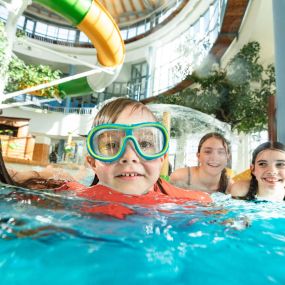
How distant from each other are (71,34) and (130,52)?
544cm

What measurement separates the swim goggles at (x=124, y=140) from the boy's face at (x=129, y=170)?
0.13 feet

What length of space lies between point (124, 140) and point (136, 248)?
0.72 m

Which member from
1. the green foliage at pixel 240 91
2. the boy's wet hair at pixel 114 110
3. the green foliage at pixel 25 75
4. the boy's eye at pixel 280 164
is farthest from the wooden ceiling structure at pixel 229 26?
the boy's wet hair at pixel 114 110

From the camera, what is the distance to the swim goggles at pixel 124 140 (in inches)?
58.9

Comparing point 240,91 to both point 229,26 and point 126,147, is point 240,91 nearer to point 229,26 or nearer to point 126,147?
point 229,26

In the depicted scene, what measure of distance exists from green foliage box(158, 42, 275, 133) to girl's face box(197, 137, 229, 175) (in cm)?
426

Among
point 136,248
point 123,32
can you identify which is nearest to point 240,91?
point 136,248

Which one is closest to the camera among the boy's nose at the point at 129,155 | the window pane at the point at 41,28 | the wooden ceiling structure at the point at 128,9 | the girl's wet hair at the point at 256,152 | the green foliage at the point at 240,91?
the boy's nose at the point at 129,155

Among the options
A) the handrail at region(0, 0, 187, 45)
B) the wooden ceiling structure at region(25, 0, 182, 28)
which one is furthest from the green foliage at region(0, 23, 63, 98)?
the wooden ceiling structure at region(25, 0, 182, 28)

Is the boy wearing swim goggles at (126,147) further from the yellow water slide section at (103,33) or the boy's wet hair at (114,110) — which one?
the yellow water slide section at (103,33)

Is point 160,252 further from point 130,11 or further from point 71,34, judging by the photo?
point 71,34

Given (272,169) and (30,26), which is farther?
(30,26)

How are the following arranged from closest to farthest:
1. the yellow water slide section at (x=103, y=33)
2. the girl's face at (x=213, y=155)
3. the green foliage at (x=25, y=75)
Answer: the girl's face at (x=213, y=155) < the yellow water slide section at (x=103, y=33) < the green foliage at (x=25, y=75)

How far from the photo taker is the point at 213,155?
3391mm
